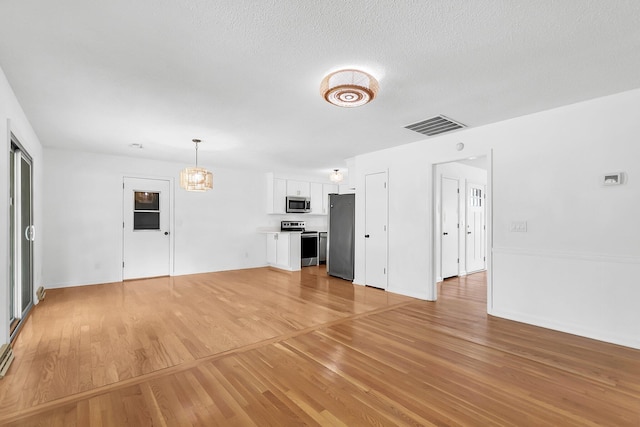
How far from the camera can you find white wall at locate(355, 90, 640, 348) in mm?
2939

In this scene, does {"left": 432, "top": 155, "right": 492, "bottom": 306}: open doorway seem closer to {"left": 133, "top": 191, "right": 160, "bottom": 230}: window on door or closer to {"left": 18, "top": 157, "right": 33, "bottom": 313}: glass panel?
{"left": 133, "top": 191, "right": 160, "bottom": 230}: window on door

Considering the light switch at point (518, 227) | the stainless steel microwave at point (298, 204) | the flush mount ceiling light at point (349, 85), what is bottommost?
the light switch at point (518, 227)

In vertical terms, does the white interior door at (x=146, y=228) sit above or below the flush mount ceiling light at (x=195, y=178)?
below

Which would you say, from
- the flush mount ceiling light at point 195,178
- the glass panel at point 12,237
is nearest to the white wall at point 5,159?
the glass panel at point 12,237

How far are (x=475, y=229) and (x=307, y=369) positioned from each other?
5.69m

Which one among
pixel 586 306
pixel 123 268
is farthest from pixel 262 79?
pixel 123 268

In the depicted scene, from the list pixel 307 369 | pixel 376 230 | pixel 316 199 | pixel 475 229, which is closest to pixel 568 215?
pixel 376 230

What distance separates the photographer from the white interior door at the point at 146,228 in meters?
6.02

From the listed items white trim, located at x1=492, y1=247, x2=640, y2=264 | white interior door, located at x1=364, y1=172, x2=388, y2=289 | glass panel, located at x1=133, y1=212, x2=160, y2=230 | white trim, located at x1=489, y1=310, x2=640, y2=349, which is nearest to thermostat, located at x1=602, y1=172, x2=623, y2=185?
white trim, located at x1=492, y1=247, x2=640, y2=264

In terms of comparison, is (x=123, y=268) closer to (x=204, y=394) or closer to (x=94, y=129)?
(x=94, y=129)

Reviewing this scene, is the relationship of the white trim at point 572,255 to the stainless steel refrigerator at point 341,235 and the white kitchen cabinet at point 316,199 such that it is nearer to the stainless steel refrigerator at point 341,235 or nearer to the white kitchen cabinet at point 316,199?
the stainless steel refrigerator at point 341,235

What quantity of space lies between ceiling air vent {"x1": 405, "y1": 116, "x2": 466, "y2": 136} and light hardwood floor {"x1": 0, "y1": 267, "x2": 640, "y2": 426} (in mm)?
2411

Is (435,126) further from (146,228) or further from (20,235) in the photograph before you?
(146,228)

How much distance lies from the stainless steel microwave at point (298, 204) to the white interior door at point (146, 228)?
9.45ft
